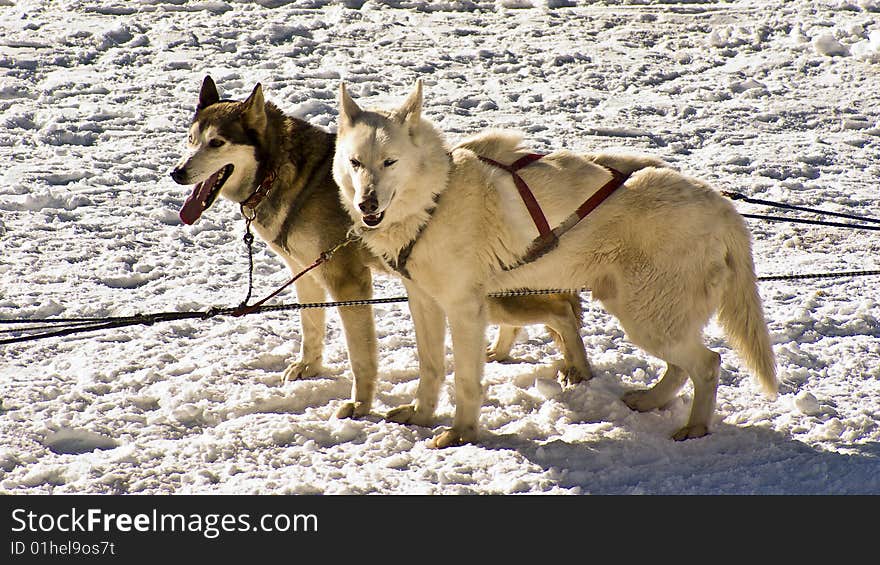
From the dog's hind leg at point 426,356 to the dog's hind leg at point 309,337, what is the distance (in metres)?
0.73

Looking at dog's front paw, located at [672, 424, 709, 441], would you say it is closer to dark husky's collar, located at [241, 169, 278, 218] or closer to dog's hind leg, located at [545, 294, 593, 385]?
dog's hind leg, located at [545, 294, 593, 385]

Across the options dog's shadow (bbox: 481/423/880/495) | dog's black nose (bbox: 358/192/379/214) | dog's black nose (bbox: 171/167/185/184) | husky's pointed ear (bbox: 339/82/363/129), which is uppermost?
husky's pointed ear (bbox: 339/82/363/129)

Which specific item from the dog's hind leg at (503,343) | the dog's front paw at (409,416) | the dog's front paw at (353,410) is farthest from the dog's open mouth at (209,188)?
the dog's hind leg at (503,343)

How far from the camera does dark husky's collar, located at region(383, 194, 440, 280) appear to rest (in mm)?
4426

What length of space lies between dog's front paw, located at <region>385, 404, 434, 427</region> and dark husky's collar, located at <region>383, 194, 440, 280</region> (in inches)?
28.3

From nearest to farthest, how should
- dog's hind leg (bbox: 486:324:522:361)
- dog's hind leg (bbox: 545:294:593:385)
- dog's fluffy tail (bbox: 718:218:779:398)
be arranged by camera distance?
dog's fluffy tail (bbox: 718:218:779:398) < dog's hind leg (bbox: 545:294:593:385) < dog's hind leg (bbox: 486:324:522:361)

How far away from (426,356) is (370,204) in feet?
3.41

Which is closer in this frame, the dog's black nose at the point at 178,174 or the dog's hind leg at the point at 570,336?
the dog's black nose at the point at 178,174

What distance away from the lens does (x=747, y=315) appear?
458 cm

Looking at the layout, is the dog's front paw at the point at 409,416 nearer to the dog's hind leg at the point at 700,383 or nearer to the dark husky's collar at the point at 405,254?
the dark husky's collar at the point at 405,254

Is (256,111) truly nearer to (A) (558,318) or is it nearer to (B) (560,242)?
(B) (560,242)

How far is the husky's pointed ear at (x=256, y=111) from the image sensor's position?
16.1ft

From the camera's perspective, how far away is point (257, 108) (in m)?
4.91

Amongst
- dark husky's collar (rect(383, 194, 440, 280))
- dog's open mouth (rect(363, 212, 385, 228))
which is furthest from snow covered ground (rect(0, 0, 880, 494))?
dog's open mouth (rect(363, 212, 385, 228))
